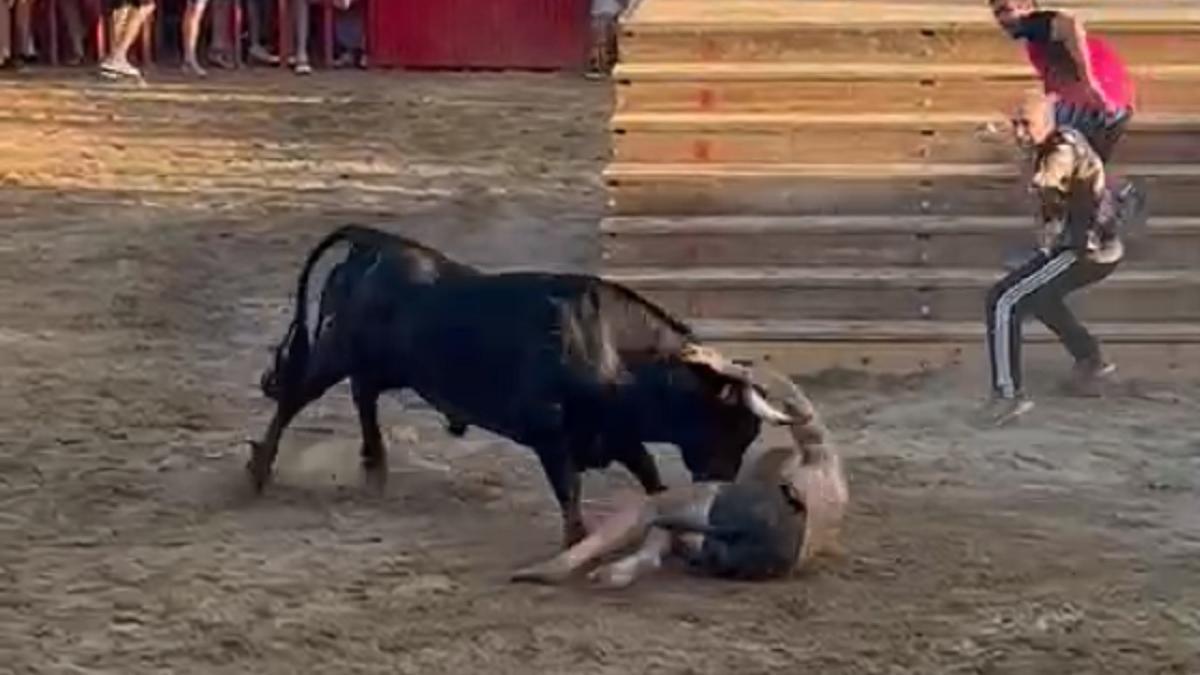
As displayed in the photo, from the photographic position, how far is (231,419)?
402 inches

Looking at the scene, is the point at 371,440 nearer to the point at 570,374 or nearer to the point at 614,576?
the point at 570,374

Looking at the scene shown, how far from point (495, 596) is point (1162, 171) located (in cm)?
501

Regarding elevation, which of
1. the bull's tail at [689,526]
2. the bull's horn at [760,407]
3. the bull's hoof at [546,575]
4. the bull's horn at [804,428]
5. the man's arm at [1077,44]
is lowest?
the bull's hoof at [546,575]

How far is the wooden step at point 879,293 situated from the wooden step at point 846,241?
6 cm

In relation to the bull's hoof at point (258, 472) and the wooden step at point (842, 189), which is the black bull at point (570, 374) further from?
the wooden step at point (842, 189)

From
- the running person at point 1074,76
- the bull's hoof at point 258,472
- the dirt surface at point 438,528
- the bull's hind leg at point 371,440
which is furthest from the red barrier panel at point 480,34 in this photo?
the bull's hoof at point 258,472

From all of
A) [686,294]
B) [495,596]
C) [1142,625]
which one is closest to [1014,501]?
[1142,625]

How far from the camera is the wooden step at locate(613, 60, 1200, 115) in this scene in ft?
38.5

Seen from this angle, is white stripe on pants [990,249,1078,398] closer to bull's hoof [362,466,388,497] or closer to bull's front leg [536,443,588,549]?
bull's hoof [362,466,388,497]

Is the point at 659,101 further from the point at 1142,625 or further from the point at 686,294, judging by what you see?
the point at 1142,625

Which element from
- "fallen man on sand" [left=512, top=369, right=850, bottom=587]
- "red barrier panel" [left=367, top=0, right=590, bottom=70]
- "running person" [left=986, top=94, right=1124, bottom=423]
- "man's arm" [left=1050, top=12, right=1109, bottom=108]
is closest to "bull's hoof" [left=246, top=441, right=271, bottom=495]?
"fallen man on sand" [left=512, top=369, right=850, bottom=587]

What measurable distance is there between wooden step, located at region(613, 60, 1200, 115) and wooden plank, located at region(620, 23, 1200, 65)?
0.06m

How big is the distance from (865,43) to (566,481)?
15.0 ft

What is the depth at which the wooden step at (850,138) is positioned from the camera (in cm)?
1169
